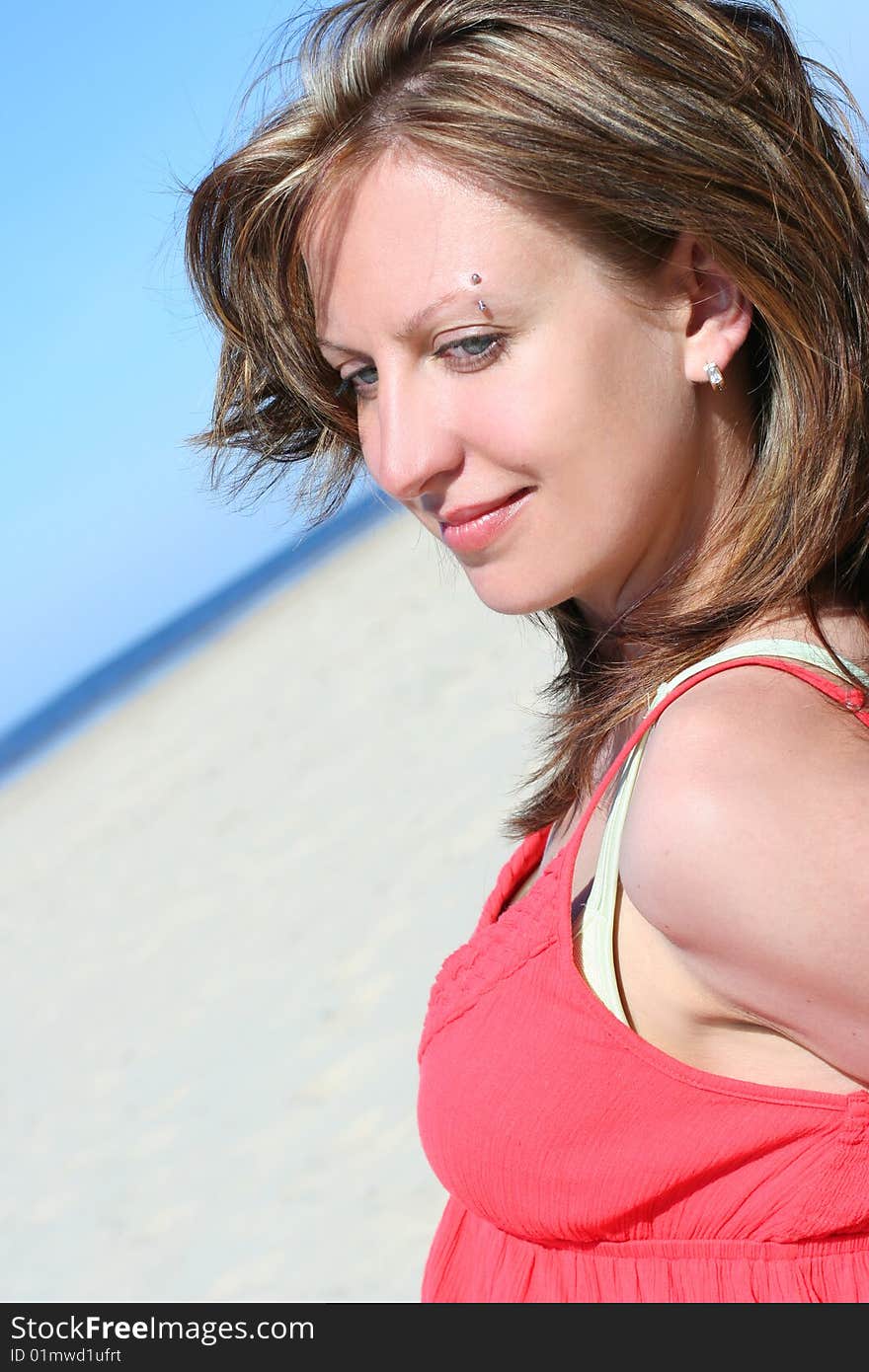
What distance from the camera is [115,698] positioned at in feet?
69.3

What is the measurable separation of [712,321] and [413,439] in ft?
1.31

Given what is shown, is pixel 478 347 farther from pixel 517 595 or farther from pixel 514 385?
pixel 517 595

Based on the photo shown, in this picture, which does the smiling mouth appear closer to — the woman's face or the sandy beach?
the woman's face

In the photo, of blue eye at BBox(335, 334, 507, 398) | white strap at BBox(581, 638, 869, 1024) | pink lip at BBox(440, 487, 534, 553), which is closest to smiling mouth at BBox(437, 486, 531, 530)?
pink lip at BBox(440, 487, 534, 553)

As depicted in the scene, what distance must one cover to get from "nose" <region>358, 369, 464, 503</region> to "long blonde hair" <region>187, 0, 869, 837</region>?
264 mm

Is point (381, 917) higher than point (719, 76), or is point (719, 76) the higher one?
point (719, 76)

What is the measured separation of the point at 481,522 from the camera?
1.69 metres

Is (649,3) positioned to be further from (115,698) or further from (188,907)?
(115,698)

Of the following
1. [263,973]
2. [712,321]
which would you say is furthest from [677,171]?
[263,973]

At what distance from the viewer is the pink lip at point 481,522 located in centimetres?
166

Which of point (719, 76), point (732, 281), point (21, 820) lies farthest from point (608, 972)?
point (21, 820)

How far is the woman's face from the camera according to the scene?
1569 millimetres

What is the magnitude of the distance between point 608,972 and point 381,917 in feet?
16.1

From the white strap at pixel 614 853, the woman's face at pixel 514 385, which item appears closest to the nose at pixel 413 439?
the woman's face at pixel 514 385
